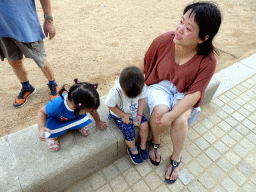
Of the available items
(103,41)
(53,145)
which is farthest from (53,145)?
(103,41)

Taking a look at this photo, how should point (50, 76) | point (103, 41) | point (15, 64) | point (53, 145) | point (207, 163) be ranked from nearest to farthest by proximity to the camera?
1. point (53, 145)
2. point (207, 163)
3. point (15, 64)
4. point (50, 76)
5. point (103, 41)

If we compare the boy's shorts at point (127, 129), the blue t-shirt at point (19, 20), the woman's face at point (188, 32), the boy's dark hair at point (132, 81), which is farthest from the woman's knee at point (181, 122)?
the blue t-shirt at point (19, 20)

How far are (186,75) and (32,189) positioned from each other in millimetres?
1793

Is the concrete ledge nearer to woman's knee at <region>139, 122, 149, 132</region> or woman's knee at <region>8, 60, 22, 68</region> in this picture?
woman's knee at <region>139, 122, 149, 132</region>

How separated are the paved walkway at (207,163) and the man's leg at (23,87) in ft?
5.83

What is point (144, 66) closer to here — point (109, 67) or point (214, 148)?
point (214, 148)

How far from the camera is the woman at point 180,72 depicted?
1.50m

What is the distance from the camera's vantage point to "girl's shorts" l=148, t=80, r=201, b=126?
193cm

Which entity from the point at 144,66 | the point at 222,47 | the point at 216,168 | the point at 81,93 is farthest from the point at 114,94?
the point at 222,47

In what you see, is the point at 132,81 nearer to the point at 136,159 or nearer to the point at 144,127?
the point at 144,127

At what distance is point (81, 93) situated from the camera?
142cm

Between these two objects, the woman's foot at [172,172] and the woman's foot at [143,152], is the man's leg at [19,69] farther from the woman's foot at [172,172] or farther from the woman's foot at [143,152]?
the woman's foot at [172,172]

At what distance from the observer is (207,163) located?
2115mm

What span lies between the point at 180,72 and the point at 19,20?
1888 mm
